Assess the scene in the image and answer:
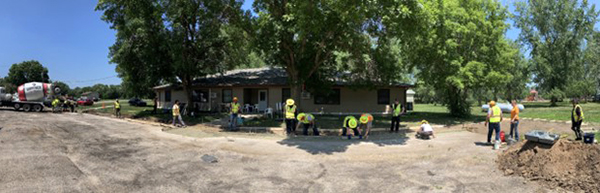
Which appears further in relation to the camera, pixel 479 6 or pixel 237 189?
pixel 479 6

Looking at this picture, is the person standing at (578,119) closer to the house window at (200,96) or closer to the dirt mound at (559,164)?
the dirt mound at (559,164)

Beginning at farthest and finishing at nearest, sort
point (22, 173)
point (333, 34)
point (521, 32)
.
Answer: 1. point (521, 32)
2. point (333, 34)
3. point (22, 173)

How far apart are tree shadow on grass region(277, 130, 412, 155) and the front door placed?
12304mm

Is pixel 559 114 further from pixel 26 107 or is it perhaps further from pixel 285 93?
pixel 26 107

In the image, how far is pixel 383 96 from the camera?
24.6 metres

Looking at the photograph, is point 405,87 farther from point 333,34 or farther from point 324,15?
point 324,15

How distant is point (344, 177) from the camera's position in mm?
7000

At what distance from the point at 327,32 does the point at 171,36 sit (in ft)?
33.2

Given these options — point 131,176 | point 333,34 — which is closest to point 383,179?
point 131,176

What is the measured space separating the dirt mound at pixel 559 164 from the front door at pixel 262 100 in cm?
1826

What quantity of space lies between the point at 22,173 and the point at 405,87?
2265 centimetres

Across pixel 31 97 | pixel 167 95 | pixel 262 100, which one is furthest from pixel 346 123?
pixel 31 97

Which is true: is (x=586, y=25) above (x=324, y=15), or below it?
above

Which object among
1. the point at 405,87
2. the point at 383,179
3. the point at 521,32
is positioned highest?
the point at 521,32
